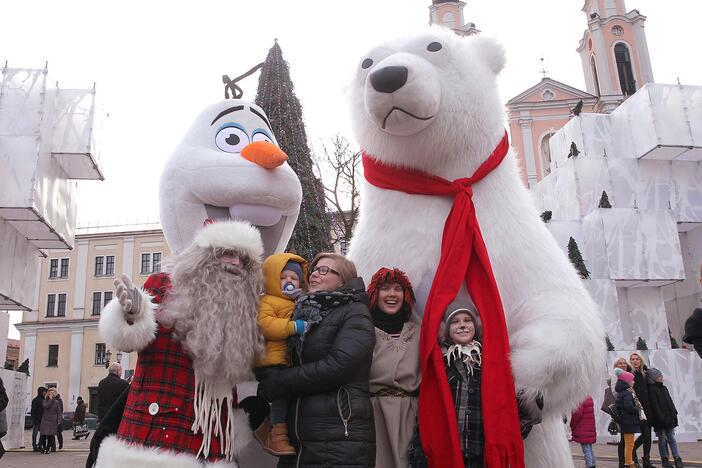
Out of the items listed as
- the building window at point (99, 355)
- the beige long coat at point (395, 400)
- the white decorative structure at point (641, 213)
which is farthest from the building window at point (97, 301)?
the beige long coat at point (395, 400)

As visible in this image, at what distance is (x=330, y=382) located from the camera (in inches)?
94.4

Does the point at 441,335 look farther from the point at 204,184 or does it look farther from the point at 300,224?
the point at 300,224

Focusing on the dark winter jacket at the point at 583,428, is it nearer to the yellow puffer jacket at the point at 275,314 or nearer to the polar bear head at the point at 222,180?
the polar bear head at the point at 222,180

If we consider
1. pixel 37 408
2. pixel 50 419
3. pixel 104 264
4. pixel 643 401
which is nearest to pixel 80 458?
pixel 50 419

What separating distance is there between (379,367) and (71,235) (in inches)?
594

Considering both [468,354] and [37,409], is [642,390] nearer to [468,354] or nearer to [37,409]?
[468,354]

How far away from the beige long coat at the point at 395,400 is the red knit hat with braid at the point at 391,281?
15 cm

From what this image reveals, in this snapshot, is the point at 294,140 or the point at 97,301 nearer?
the point at 294,140

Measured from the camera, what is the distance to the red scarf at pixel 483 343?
228cm

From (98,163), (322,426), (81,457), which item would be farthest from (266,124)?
(98,163)

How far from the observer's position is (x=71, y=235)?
15.6 meters

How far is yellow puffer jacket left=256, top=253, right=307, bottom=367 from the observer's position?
99.3 inches

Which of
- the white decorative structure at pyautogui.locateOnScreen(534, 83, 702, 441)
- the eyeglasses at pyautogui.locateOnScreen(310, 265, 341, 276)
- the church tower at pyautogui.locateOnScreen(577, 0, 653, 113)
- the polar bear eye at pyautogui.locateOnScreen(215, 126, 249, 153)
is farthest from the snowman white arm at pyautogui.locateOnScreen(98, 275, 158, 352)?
the church tower at pyautogui.locateOnScreen(577, 0, 653, 113)

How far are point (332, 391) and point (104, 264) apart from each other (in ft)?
122
